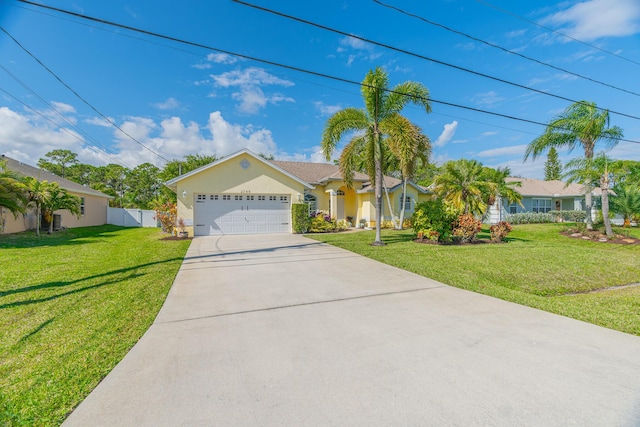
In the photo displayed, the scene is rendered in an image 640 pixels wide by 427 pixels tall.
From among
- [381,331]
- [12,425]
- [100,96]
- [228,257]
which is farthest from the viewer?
[100,96]

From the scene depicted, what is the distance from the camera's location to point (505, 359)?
305 centimetres

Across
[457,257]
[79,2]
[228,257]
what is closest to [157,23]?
[79,2]

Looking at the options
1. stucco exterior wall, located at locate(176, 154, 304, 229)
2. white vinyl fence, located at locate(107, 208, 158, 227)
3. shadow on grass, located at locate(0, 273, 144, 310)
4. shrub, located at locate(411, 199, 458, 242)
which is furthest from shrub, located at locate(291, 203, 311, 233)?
white vinyl fence, located at locate(107, 208, 158, 227)

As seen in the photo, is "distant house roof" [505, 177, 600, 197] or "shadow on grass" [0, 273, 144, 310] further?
"distant house roof" [505, 177, 600, 197]

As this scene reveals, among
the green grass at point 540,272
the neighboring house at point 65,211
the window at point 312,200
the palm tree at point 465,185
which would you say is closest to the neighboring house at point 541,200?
the green grass at point 540,272

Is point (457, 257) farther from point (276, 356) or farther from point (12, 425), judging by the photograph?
point (12, 425)

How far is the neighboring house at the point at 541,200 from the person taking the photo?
23547 millimetres

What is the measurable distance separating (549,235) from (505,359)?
1722cm

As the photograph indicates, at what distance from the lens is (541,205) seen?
26.6 m

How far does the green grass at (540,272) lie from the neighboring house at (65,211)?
1732cm

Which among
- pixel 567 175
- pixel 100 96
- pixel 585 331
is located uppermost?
pixel 100 96

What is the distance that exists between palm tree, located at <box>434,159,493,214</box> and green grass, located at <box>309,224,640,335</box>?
274cm

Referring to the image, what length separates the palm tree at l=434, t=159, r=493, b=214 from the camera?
1354 cm

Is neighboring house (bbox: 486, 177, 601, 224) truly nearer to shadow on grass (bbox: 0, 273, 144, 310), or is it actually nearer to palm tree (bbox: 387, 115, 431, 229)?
palm tree (bbox: 387, 115, 431, 229)
